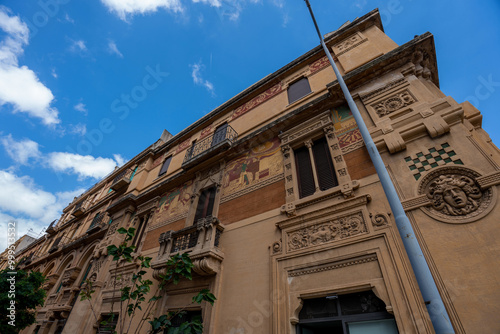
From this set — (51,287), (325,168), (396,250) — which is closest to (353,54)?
(325,168)

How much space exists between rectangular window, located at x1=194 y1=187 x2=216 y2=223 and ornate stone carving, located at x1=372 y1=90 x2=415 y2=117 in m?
6.92

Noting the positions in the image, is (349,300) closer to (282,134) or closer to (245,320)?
(245,320)

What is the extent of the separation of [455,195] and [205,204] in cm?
820

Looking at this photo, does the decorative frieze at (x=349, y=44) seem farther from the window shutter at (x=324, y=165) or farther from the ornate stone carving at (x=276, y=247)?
the ornate stone carving at (x=276, y=247)

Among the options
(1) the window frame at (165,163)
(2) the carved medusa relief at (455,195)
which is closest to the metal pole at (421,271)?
(2) the carved medusa relief at (455,195)

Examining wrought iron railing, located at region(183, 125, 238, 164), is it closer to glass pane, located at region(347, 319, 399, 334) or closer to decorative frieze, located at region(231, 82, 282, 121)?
Answer: decorative frieze, located at region(231, 82, 282, 121)

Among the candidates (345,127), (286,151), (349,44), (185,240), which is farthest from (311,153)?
(349,44)

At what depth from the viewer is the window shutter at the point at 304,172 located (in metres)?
7.16

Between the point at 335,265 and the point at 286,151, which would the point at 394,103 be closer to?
the point at 286,151

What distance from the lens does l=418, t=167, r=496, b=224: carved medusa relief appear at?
165 inches

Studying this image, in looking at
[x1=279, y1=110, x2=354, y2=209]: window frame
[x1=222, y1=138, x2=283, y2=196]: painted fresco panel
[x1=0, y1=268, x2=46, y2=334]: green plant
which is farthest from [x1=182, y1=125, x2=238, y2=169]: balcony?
[x1=0, y1=268, x2=46, y2=334]: green plant

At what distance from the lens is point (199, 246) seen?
290 inches

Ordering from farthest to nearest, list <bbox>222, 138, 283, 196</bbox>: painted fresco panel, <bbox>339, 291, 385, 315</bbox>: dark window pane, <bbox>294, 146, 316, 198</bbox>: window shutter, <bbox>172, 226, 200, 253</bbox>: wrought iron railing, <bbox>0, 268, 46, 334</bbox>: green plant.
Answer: <bbox>0, 268, 46, 334</bbox>: green plant
<bbox>222, 138, 283, 196</bbox>: painted fresco panel
<bbox>172, 226, 200, 253</bbox>: wrought iron railing
<bbox>294, 146, 316, 198</bbox>: window shutter
<bbox>339, 291, 385, 315</bbox>: dark window pane

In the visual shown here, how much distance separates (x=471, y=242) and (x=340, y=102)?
18.1 ft
